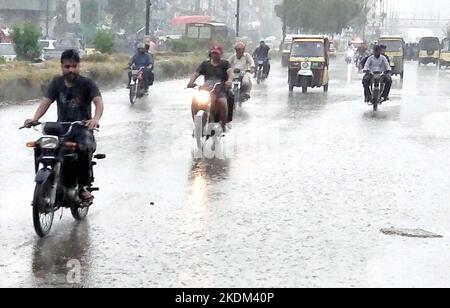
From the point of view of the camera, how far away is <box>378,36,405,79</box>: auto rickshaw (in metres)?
43.7

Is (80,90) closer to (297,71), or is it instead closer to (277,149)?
(277,149)

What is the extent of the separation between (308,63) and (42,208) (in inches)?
886


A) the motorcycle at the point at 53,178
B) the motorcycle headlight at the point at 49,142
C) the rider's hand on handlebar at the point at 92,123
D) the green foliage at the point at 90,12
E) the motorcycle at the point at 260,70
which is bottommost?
the motorcycle at the point at 260,70

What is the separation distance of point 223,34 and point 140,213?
192 ft

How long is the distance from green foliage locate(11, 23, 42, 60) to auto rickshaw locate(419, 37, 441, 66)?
45.1 meters

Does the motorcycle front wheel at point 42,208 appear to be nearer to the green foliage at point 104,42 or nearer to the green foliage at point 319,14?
the green foliage at point 104,42

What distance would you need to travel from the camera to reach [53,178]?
8.02 m

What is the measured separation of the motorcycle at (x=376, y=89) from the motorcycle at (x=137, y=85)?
5.78m

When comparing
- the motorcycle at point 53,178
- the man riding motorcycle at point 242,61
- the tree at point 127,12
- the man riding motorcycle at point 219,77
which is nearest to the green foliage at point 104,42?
the man riding motorcycle at point 242,61

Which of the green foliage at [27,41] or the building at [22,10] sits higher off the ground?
the building at [22,10]

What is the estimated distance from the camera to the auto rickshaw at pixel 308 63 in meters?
29.4

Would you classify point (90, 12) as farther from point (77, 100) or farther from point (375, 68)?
point (77, 100)

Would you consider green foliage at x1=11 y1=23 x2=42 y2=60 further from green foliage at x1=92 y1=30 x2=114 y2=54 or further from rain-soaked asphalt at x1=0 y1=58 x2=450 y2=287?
rain-soaked asphalt at x1=0 y1=58 x2=450 y2=287

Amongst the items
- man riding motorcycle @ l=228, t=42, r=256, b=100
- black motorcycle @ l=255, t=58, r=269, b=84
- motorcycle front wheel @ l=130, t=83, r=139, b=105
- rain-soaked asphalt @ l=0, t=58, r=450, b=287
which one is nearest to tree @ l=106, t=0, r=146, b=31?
black motorcycle @ l=255, t=58, r=269, b=84
